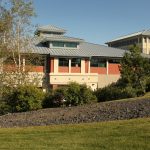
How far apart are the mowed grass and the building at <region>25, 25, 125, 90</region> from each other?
102 ft

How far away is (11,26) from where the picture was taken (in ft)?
99.8

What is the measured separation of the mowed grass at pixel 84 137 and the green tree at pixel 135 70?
21988 millimetres

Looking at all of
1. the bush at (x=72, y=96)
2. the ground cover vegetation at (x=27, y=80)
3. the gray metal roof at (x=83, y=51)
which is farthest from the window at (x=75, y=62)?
the bush at (x=72, y=96)

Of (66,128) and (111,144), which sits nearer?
(111,144)

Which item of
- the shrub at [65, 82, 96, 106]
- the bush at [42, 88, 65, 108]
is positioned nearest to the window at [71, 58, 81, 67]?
the bush at [42, 88, 65, 108]

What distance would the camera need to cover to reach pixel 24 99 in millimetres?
25375

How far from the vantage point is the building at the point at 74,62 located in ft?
151

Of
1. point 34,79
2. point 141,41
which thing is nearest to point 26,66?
point 34,79

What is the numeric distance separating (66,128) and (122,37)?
73.1m

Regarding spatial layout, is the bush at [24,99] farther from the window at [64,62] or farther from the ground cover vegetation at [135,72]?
the window at [64,62]

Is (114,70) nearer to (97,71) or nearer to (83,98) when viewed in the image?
(97,71)

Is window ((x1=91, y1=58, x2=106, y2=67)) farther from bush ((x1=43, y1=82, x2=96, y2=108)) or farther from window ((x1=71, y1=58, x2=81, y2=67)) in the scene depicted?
bush ((x1=43, y1=82, x2=96, y2=108))

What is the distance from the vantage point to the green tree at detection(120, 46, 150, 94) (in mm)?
34812

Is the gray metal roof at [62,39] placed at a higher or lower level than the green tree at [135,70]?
higher
